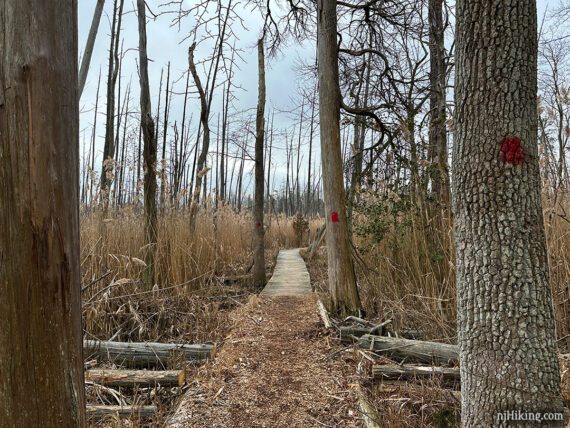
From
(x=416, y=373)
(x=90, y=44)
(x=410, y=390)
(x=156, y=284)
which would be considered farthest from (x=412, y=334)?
(x=90, y=44)

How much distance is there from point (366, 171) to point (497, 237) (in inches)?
134

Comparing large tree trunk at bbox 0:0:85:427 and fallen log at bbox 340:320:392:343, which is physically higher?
large tree trunk at bbox 0:0:85:427

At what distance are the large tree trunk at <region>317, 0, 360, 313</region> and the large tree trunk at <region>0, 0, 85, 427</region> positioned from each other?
10.4 ft

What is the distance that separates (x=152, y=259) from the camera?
3.99 meters

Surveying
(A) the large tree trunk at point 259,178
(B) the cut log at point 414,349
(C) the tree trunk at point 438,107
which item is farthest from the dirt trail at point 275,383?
(A) the large tree trunk at point 259,178

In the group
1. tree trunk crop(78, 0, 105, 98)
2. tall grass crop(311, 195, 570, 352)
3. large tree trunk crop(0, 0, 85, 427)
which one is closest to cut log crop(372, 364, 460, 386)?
tall grass crop(311, 195, 570, 352)

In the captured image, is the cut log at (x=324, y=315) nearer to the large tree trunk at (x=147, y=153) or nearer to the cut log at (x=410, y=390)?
the cut log at (x=410, y=390)

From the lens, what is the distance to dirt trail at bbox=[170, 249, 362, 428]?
1988mm

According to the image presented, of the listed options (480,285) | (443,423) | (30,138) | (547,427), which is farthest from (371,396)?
(30,138)

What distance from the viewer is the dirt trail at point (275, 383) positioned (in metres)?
1.99

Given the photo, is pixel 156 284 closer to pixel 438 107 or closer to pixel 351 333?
pixel 351 333

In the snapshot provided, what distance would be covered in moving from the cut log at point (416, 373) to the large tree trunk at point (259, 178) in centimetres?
361

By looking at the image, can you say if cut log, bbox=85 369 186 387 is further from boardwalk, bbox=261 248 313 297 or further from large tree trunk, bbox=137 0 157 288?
boardwalk, bbox=261 248 313 297

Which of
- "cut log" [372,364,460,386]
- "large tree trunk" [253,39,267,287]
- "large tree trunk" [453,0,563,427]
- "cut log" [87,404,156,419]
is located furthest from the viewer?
"large tree trunk" [253,39,267,287]
